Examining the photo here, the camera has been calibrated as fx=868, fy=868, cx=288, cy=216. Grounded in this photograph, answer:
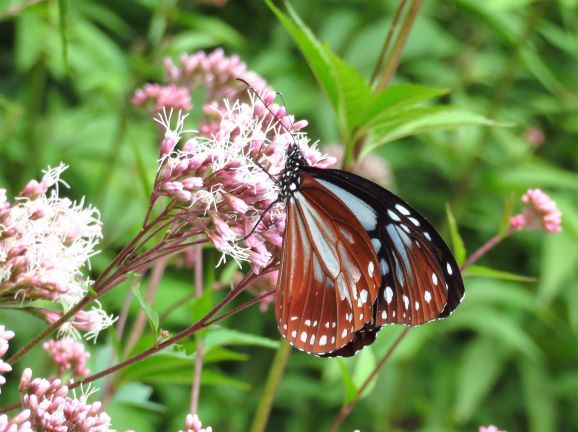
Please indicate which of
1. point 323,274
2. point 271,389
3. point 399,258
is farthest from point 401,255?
point 271,389

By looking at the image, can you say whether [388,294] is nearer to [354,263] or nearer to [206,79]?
[354,263]

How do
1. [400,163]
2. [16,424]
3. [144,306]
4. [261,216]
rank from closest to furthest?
[16,424] < [144,306] < [261,216] < [400,163]

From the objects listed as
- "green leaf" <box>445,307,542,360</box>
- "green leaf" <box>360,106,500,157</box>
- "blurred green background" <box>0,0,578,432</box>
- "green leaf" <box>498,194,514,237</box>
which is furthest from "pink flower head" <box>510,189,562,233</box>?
"green leaf" <box>445,307,542,360</box>

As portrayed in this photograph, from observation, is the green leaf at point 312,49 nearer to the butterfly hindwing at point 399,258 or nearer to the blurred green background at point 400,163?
the butterfly hindwing at point 399,258

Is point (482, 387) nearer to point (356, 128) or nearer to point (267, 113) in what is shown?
point (356, 128)

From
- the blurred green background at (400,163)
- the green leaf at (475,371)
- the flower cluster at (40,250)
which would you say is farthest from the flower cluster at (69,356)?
the green leaf at (475,371)

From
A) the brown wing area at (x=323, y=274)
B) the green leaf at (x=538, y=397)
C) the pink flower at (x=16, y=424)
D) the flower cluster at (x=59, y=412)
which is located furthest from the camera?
the green leaf at (x=538, y=397)
